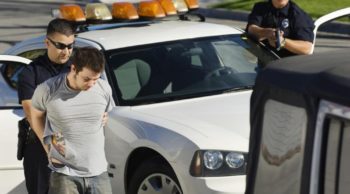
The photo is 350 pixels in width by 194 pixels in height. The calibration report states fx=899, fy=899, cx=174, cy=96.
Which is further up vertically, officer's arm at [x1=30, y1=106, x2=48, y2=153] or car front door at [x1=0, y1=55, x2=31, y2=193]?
officer's arm at [x1=30, y1=106, x2=48, y2=153]

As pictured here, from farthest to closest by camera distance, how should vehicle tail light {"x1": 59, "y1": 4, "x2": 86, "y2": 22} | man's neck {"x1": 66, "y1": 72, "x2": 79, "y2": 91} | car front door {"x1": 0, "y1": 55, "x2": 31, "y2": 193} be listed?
1. vehicle tail light {"x1": 59, "y1": 4, "x2": 86, "y2": 22}
2. car front door {"x1": 0, "y1": 55, "x2": 31, "y2": 193}
3. man's neck {"x1": 66, "y1": 72, "x2": 79, "y2": 91}

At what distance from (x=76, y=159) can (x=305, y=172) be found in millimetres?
2039

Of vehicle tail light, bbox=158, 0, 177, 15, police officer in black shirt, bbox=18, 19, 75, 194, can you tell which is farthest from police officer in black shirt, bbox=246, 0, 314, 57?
police officer in black shirt, bbox=18, 19, 75, 194

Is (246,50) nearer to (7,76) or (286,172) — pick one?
(7,76)

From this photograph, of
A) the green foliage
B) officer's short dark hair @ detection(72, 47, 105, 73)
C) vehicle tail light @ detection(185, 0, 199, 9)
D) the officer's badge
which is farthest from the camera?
the green foliage

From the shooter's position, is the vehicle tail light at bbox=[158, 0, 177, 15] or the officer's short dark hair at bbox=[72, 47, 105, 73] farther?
the vehicle tail light at bbox=[158, 0, 177, 15]

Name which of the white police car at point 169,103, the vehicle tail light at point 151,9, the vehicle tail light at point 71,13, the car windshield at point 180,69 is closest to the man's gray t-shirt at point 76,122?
the white police car at point 169,103

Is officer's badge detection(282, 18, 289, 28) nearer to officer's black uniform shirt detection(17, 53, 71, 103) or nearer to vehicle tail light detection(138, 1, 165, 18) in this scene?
vehicle tail light detection(138, 1, 165, 18)

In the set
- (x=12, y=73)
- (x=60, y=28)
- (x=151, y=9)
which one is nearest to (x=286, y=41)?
(x=151, y=9)

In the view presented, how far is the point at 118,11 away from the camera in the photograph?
6.66 meters

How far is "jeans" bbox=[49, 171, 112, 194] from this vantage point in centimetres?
452

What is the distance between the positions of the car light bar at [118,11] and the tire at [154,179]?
1483 millimetres

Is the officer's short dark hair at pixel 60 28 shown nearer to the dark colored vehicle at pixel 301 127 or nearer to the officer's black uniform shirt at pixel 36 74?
the officer's black uniform shirt at pixel 36 74

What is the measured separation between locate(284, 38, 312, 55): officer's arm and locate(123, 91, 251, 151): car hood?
0.76 meters
